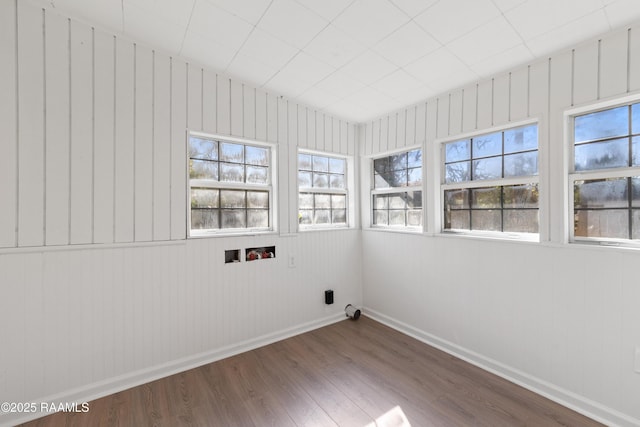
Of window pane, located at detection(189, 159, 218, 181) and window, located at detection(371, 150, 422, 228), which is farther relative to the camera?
window, located at detection(371, 150, 422, 228)

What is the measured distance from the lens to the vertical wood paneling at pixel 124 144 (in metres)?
2.15

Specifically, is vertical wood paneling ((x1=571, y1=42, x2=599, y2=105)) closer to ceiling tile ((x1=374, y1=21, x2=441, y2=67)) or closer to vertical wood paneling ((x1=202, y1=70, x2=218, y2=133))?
ceiling tile ((x1=374, y1=21, x2=441, y2=67))

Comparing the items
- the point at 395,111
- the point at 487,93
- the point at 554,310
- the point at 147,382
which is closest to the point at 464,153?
the point at 487,93

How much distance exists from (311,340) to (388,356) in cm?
82

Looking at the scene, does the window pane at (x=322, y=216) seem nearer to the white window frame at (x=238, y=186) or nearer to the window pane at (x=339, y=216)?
the window pane at (x=339, y=216)

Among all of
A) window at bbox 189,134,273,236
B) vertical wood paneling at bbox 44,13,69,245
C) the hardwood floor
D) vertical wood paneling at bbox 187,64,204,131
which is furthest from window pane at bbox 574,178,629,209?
vertical wood paneling at bbox 44,13,69,245

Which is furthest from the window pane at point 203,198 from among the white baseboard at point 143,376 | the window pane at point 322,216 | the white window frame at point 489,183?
the white window frame at point 489,183

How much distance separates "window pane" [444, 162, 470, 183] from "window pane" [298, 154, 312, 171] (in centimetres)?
157

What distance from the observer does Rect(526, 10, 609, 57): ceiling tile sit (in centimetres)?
168

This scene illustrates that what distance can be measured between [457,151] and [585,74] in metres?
1.02

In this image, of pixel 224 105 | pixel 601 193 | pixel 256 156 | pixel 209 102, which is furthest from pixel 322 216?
pixel 601 193

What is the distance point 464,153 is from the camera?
2676 mm

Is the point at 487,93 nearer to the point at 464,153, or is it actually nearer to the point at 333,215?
the point at 464,153

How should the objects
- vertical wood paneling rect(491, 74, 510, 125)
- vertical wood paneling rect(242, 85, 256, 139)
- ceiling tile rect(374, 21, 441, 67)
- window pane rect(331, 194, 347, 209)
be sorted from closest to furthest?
1. ceiling tile rect(374, 21, 441, 67)
2. vertical wood paneling rect(491, 74, 510, 125)
3. vertical wood paneling rect(242, 85, 256, 139)
4. window pane rect(331, 194, 347, 209)
